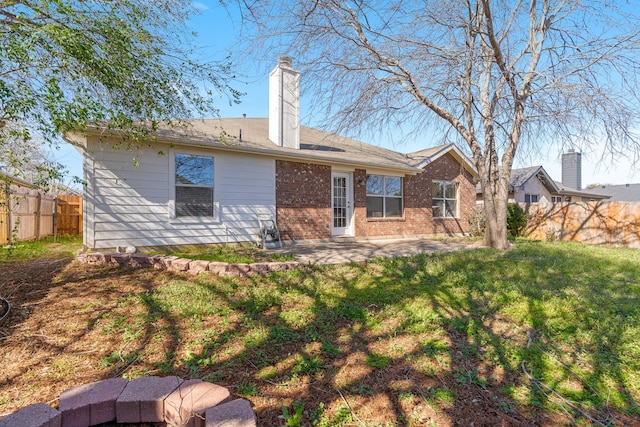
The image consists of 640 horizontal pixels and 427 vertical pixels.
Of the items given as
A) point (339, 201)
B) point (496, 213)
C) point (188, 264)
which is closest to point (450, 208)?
point (496, 213)

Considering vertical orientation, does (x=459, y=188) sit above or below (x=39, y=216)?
above

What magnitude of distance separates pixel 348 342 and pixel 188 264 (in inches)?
131

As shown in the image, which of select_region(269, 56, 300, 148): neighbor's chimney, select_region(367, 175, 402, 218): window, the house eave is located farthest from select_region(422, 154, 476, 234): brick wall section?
select_region(269, 56, 300, 148): neighbor's chimney

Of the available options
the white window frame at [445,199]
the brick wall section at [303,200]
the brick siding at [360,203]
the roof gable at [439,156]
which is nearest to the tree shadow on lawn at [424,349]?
the brick wall section at [303,200]

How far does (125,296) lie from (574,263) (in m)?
7.95

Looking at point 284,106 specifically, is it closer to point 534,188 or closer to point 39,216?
point 39,216

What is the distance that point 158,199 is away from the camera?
280 inches

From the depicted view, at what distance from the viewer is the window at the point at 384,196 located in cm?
1065

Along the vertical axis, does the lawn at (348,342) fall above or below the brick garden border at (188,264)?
below

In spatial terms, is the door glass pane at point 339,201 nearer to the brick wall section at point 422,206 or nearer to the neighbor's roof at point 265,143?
the brick wall section at point 422,206

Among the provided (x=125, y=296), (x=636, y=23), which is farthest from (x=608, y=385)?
(x=636, y=23)

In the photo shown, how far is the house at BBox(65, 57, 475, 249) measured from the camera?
6676mm

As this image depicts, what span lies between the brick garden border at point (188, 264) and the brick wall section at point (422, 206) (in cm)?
516

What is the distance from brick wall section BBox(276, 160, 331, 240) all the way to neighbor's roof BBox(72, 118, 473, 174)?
1.25 ft
